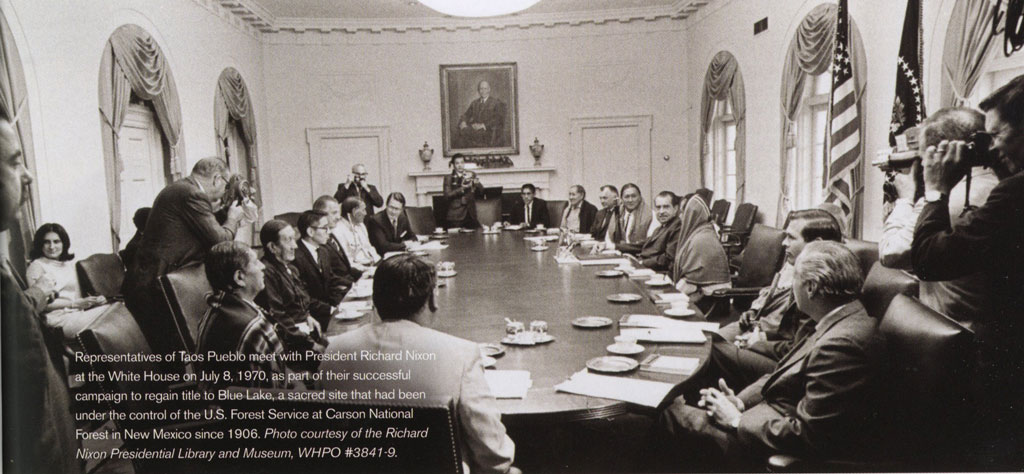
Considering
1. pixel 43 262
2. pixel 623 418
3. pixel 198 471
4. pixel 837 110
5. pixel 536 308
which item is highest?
pixel 837 110

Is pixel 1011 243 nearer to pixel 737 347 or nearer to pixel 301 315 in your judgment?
pixel 737 347

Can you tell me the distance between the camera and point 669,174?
9.64 meters

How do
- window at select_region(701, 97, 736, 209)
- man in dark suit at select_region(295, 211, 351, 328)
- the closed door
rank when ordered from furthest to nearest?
window at select_region(701, 97, 736, 209), the closed door, man in dark suit at select_region(295, 211, 351, 328)

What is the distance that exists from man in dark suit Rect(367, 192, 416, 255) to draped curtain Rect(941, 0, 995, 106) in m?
A: 4.21

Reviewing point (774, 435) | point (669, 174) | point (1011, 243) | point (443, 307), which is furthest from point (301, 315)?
point (669, 174)

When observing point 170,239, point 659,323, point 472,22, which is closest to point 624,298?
point 659,323

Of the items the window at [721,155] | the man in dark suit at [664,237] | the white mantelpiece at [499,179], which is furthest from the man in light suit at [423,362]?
the white mantelpiece at [499,179]

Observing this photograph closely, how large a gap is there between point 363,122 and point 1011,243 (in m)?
8.56

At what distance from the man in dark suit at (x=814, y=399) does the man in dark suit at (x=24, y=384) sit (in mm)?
1730

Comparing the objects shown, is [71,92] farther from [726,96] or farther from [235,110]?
[726,96]

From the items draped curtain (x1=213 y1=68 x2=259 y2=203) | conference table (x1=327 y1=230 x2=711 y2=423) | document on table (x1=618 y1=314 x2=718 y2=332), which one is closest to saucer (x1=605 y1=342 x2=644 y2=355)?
conference table (x1=327 y1=230 x2=711 y2=423)

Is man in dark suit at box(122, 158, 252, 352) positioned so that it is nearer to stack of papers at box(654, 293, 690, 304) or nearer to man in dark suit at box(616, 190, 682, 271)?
stack of papers at box(654, 293, 690, 304)

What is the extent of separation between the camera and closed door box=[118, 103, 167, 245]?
5465 mm

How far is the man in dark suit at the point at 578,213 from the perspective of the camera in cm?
720
